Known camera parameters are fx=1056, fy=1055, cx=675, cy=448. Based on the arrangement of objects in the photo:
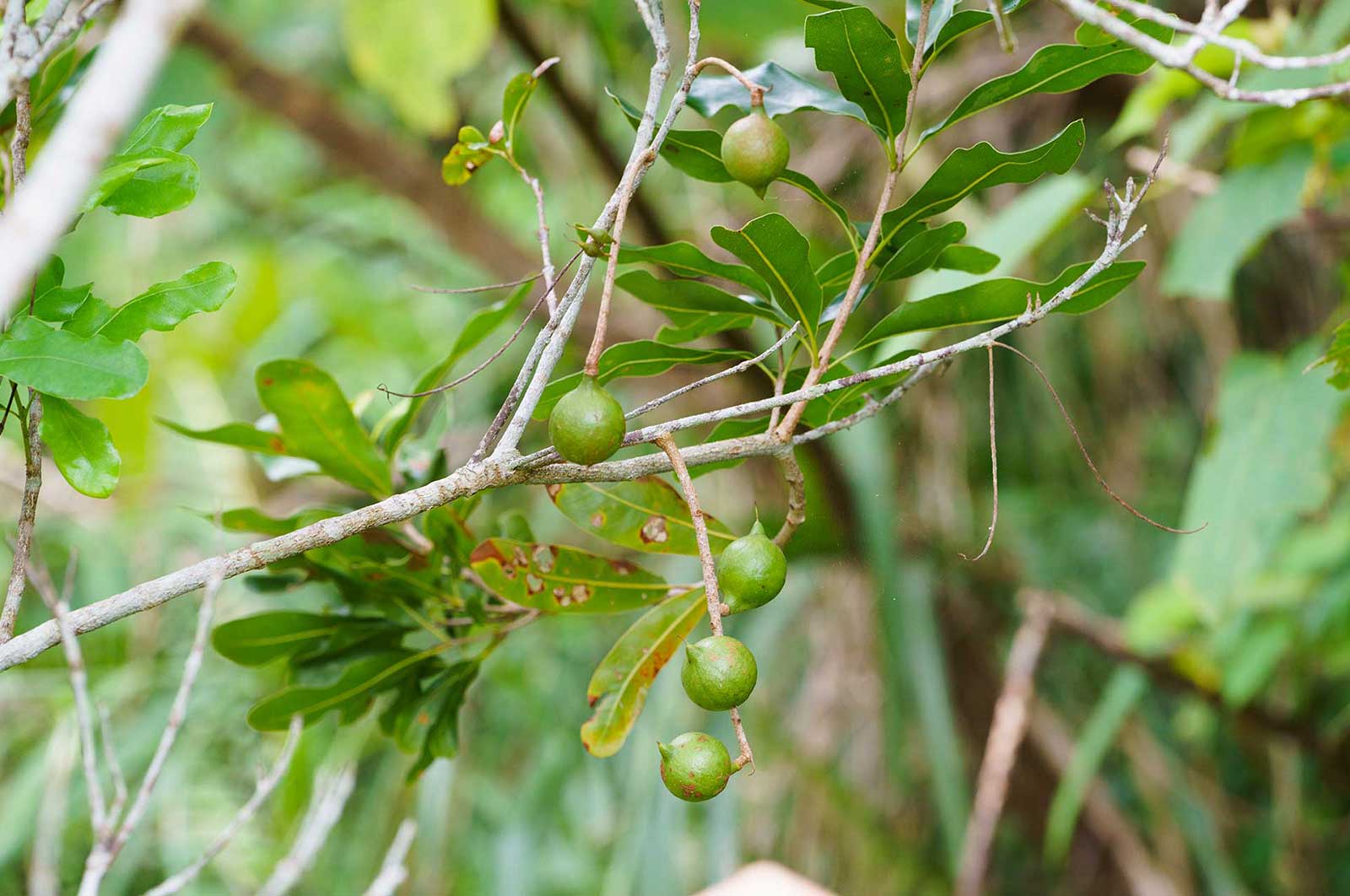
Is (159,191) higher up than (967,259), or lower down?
higher up

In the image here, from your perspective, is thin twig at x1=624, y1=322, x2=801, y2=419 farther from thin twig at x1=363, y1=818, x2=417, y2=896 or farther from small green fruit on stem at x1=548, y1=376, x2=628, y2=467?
thin twig at x1=363, y1=818, x2=417, y2=896

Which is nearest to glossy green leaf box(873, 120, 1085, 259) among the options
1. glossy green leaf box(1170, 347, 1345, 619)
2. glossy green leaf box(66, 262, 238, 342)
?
glossy green leaf box(66, 262, 238, 342)

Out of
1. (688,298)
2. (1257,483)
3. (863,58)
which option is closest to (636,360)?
(688,298)

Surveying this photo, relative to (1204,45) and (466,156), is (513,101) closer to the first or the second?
(466,156)

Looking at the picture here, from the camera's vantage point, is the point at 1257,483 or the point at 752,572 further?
the point at 1257,483

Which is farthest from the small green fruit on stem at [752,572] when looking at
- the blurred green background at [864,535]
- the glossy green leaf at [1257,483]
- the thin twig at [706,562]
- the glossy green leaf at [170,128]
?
the glossy green leaf at [1257,483]

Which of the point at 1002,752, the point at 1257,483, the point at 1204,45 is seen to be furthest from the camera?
the point at 1002,752

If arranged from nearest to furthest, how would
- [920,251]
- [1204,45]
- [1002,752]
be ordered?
[1204,45] → [920,251] → [1002,752]
